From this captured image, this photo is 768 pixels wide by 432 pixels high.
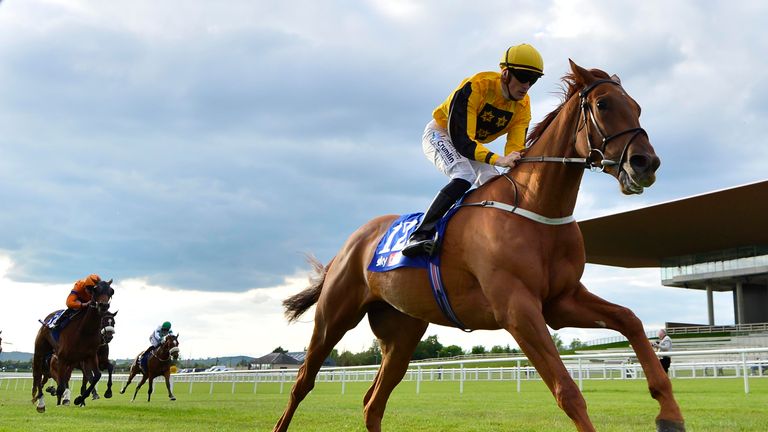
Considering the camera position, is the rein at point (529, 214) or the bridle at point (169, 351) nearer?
the rein at point (529, 214)

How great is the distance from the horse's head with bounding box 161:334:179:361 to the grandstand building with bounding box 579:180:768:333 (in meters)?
32.9

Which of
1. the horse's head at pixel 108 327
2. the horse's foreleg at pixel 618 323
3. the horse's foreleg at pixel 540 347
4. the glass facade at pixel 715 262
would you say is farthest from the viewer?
the glass facade at pixel 715 262

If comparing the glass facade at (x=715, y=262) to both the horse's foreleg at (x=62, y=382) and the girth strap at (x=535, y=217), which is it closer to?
the horse's foreleg at (x=62, y=382)

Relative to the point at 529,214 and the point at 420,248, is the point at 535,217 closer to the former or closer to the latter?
the point at 529,214

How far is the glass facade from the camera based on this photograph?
51562 mm

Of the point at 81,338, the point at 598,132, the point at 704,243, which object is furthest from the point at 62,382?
the point at 704,243

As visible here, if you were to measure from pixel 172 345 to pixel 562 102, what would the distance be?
54.8 ft

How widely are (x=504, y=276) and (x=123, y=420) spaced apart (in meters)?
7.30

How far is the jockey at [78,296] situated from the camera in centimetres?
1353

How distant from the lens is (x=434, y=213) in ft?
16.3

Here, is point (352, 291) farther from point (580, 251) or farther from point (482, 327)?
point (580, 251)

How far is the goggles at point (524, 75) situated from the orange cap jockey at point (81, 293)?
1111 cm

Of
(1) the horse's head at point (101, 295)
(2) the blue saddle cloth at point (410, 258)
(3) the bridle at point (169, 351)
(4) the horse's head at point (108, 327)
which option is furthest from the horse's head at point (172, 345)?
(2) the blue saddle cloth at point (410, 258)

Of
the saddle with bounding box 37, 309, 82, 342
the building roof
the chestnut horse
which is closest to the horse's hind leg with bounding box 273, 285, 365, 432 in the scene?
the chestnut horse
